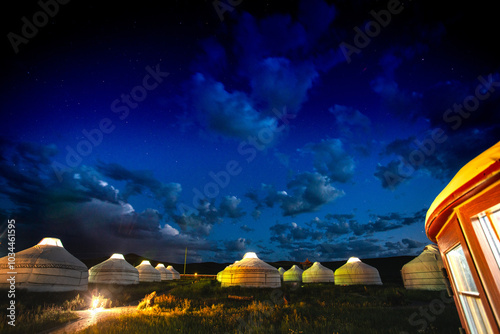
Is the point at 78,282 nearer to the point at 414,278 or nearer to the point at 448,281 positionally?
the point at 448,281

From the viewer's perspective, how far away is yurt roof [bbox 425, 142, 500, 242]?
5.68 ft

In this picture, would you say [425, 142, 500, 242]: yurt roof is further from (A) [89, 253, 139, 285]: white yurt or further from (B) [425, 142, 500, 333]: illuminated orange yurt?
(A) [89, 253, 139, 285]: white yurt

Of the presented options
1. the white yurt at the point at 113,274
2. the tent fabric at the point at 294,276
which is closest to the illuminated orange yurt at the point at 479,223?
the white yurt at the point at 113,274

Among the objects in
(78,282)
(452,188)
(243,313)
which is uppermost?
(452,188)

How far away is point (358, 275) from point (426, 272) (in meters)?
9.86

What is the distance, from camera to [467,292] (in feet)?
9.63

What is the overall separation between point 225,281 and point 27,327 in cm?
1913

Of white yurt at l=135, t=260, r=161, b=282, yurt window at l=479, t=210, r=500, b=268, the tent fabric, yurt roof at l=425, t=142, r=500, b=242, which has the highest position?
yurt roof at l=425, t=142, r=500, b=242

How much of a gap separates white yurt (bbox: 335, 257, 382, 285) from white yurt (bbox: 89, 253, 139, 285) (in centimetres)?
2692

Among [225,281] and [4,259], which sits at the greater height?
[4,259]

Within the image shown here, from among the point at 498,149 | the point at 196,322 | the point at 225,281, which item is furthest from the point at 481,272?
the point at 225,281

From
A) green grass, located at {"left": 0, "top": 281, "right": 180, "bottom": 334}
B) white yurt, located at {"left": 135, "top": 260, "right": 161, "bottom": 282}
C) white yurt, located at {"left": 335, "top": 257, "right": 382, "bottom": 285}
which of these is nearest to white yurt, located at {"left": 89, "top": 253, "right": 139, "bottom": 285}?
white yurt, located at {"left": 135, "top": 260, "right": 161, "bottom": 282}

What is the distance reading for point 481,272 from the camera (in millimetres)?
2244

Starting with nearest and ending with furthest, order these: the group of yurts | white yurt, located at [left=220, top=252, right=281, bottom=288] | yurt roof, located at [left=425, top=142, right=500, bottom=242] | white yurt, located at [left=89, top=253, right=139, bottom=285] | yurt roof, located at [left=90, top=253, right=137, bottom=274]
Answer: yurt roof, located at [left=425, top=142, right=500, bottom=242], the group of yurts, white yurt, located at [left=220, top=252, right=281, bottom=288], white yurt, located at [left=89, top=253, right=139, bottom=285], yurt roof, located at [left=90, top=253, right=137, bottom=274]
